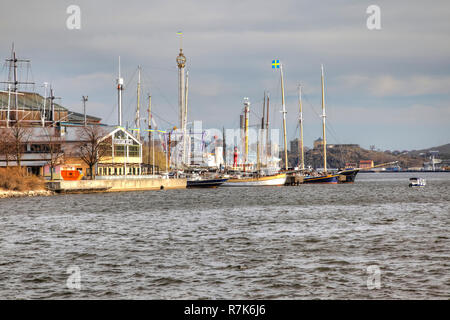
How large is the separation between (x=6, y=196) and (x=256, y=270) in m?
71.3

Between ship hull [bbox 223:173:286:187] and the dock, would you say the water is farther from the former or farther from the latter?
ship hull [bbox 223:173:286:187]

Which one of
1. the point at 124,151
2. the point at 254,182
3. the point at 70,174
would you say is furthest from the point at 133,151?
the point at 254,182

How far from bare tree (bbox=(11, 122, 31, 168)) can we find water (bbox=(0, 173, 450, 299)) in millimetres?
57924

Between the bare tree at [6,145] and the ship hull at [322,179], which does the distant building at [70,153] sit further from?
the ship hull at [322,179]

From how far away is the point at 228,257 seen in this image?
91.4ft

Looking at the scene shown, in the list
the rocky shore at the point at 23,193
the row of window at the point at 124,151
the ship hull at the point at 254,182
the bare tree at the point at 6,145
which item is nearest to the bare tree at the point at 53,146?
the bare tree at the point at 6,145


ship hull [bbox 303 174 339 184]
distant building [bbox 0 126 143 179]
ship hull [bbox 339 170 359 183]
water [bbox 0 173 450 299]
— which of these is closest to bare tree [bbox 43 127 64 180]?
distant building [bbox 0 126 143 179]

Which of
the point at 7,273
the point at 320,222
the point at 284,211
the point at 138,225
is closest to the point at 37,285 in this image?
the point at 7,273

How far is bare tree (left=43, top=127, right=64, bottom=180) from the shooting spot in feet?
361

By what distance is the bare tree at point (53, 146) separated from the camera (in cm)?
11004

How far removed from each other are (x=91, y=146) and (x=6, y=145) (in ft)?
52.0
